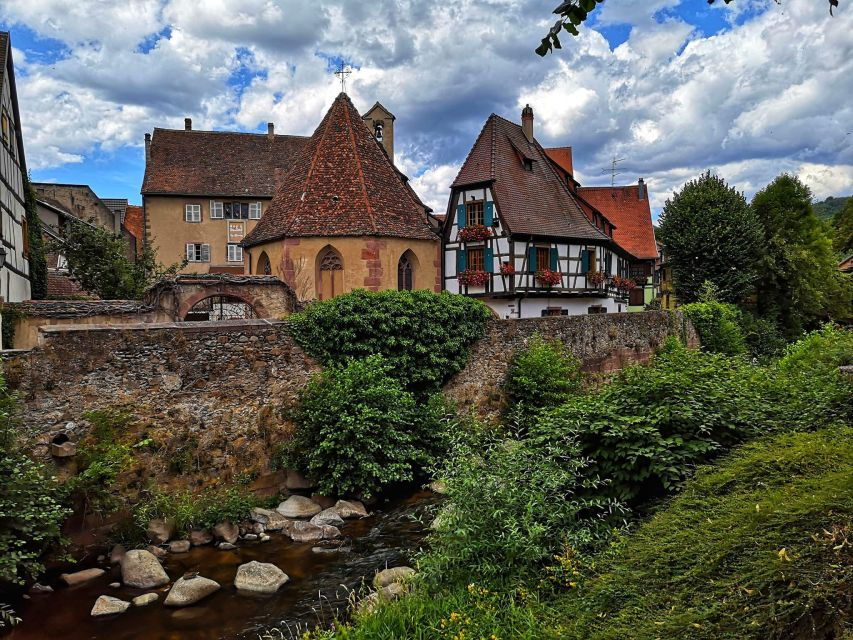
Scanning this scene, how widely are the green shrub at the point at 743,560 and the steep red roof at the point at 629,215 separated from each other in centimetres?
3114

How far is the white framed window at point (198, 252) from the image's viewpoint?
1437 inches

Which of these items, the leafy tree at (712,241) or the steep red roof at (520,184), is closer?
the steep red roof at (520,184)

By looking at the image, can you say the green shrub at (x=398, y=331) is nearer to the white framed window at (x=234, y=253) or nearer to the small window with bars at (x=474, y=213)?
the small window with bars at (x=474, y=213)

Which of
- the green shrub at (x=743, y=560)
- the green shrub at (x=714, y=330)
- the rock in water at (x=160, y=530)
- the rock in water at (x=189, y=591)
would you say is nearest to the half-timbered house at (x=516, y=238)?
the green shrub at (x=714, y=330)

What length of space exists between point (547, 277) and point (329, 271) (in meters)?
9.56

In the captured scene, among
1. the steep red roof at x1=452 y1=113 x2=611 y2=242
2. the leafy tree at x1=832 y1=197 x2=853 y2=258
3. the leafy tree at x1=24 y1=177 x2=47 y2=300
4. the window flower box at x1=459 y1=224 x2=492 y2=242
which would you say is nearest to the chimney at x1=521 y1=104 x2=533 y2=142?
the steep red roof at x1=452 y1=113 x2=611 y2=242

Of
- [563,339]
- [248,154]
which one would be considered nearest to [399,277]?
[563,339]

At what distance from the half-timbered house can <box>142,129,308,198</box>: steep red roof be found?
15967 mm

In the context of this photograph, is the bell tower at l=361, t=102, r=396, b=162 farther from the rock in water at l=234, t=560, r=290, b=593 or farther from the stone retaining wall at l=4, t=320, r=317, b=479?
the rock in water at l=234, t=560, r=290, b=593

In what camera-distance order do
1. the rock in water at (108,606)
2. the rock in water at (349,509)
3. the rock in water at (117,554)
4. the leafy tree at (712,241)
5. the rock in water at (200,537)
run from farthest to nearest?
the leafy tree at (712,241), the rock in water at (349,509), the rock in water at (200,537), the rock in water at (117,554), the rock in water at (108,606)

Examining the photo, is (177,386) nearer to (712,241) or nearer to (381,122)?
(381,122)

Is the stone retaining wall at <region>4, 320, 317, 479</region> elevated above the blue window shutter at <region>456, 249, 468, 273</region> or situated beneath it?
situated beneath

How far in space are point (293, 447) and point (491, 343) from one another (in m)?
6.44

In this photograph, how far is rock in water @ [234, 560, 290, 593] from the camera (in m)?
7.89
